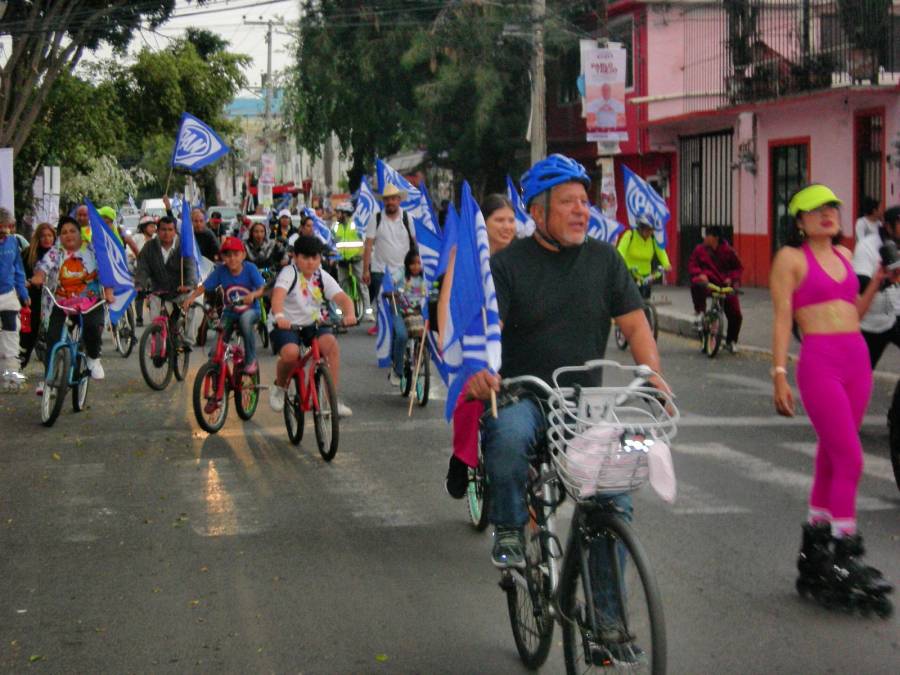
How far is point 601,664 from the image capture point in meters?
4.46

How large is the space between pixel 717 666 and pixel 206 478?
16.6ft

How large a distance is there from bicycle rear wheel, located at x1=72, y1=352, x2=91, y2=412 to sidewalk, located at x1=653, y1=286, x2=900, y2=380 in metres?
8.03

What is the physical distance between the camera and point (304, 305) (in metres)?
10.8

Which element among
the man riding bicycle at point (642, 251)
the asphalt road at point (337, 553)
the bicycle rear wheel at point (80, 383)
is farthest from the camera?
the man riding bicycle at point (642, 251)

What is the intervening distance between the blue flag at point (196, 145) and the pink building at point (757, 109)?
33.8ft

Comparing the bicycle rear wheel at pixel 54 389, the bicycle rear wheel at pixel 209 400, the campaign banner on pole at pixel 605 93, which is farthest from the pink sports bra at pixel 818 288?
the campaign banner on pole at pixel 605 93

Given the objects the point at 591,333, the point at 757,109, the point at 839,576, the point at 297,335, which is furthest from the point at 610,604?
the point at 757,109

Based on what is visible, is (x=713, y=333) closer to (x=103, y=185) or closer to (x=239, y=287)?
(x=239, y=287)

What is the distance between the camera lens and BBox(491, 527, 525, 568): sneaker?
200 inches

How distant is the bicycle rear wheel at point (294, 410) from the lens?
35.0 feet

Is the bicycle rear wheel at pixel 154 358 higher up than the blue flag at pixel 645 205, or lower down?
lower down

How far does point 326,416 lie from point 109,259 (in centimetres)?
380

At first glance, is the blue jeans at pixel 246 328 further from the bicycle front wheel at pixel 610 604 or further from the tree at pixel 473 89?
the tree at pixel 473 89

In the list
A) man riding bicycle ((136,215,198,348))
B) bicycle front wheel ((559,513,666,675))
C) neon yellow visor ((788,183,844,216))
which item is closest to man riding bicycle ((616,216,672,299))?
man riding bicycle ((136,215,198,348))
